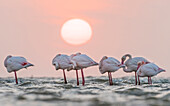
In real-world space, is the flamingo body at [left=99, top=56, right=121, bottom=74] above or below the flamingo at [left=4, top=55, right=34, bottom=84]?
below

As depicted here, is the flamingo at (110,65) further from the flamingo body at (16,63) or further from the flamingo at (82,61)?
the flamingo body at (16,63)

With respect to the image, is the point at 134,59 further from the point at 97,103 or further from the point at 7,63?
the point at 97,103

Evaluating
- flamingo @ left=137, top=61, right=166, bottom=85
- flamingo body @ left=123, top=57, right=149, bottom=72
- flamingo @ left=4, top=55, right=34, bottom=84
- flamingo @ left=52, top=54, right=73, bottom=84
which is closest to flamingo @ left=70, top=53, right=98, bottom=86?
flamingo @ left=52, top=54, right=73, bottom=84

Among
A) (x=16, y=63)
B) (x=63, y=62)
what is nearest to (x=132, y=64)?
(x=63, y=62)

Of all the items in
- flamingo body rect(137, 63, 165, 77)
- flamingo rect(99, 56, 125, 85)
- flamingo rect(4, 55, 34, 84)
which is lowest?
flamingo body rect(137, 63, 165, 77)

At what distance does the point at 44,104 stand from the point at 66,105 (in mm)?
537

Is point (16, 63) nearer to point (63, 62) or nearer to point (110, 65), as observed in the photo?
point (63, 62)

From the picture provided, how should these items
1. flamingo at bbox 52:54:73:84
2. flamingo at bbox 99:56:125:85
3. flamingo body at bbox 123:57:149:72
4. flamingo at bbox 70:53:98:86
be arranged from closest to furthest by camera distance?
1. flamingo at bbox 99:56:125:85
2. flamingo at bbox 70:53:98:86
3. flamingo at bbox 52:54:73:84
4. flamingo body at bbox 123:57:149:72

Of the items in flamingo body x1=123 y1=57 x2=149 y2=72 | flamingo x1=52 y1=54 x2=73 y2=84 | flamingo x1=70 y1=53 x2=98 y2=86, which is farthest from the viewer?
flamingo body x1=123 y1=57 x2=149 y2=72

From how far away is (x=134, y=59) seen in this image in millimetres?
17422

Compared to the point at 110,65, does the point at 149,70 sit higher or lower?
lower

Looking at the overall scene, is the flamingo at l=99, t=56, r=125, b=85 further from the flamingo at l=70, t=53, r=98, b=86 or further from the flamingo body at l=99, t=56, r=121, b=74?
the flamingo at l=70, t=53, r=98, b=86

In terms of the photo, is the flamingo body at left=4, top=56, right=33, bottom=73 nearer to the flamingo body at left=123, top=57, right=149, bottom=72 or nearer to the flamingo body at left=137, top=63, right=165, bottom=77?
the flamingo body at left=123, top=57, right=149, bottom=72

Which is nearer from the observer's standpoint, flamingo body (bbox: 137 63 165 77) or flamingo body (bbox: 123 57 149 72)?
flamingo body (bbox: 137 63 165 77)
